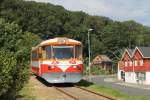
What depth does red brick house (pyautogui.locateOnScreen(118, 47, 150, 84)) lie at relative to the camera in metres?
76.7

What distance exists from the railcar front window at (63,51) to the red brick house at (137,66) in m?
46.6

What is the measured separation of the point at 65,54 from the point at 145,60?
48883 millimetres

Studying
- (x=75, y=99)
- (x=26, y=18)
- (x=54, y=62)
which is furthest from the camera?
(x=26, y=18)

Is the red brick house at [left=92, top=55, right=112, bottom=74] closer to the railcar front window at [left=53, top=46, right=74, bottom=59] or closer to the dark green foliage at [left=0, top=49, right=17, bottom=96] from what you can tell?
the railcar front window at [left=53, top=46, right=74, bottom=59]

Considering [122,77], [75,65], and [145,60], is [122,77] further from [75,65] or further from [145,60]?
[75,65]

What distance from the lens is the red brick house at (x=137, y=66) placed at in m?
76.7

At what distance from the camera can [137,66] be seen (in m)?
80.6

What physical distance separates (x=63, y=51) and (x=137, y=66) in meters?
52.1

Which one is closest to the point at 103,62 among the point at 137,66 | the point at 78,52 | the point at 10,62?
the point at 137,66

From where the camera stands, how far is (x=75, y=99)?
67.3ft

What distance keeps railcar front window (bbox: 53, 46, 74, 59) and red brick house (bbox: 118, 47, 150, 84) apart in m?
46.6

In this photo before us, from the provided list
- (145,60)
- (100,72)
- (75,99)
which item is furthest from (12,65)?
(100,72)

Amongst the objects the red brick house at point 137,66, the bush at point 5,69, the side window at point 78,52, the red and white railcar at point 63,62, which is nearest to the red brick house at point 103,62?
the red brick house at point 137,66

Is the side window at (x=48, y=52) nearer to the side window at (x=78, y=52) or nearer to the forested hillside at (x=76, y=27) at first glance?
the side window at (x=78, y=52)
